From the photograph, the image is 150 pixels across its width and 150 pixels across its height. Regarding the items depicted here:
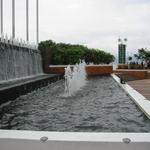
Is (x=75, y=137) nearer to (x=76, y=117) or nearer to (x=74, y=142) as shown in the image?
(x=74, y=142)

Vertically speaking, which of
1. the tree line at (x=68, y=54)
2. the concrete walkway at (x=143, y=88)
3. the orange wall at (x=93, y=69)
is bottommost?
the concrete walkway at (x=143, y=88)

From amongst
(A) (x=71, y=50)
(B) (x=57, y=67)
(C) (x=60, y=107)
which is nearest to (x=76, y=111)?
(C) (x=60, y=107)

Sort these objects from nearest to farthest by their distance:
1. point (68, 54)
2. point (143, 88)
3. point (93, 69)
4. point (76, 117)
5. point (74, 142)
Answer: point (74, 142)
point (76, 117)
point (143, 88)
point (93, 69)
point (68, 54)

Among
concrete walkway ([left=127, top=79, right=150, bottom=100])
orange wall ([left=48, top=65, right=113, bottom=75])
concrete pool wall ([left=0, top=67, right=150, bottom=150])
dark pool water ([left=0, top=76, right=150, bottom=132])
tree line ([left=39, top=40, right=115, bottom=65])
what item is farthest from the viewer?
tree line ([left=39, top=40, right=115, bottom=65])

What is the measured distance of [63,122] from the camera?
7137mm

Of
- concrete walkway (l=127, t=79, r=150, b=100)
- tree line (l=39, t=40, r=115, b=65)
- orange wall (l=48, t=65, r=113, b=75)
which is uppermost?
tree line (l=39, t=40, r=115, b=65)

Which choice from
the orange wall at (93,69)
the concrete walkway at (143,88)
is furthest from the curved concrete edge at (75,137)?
the orange wall at (93,69)

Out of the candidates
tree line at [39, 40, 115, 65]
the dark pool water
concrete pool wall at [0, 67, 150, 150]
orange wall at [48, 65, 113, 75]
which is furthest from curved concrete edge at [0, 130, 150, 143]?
tree line at [39, 40, 115, 65]

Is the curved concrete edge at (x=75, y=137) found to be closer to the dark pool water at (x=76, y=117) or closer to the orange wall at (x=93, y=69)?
the dark pool water at (x=76, y=117)

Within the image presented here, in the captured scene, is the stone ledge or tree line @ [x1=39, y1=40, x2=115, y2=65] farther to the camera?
tree line @ [x1=39, y1=40, x2=115, y2=65]

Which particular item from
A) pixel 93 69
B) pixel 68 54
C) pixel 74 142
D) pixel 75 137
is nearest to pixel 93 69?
pixel 93 69

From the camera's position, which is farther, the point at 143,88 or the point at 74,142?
the point at 143,88

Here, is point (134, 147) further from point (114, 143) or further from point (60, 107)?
point (60, 107)

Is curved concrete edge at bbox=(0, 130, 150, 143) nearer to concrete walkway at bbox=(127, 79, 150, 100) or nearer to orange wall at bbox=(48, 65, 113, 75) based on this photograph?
concrete walkway at bbox=(127, 79, 150, 100)
